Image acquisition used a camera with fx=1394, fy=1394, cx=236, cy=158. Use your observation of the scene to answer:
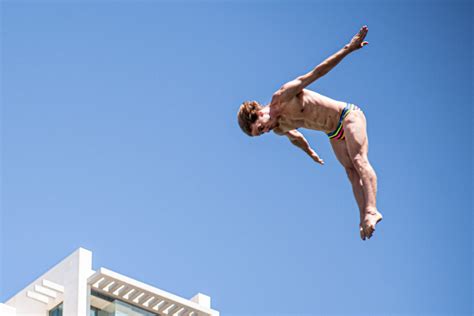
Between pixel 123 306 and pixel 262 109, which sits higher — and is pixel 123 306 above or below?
above

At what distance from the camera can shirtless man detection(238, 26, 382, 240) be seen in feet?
52.0

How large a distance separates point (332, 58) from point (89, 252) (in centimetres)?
2471

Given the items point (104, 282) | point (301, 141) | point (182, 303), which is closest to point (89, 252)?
point (104, 282)

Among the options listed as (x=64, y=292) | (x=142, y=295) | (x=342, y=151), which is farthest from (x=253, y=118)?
(x=142, y=295)

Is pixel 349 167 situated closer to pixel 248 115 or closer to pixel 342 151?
pixel 342 151

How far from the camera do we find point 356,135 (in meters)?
16.1

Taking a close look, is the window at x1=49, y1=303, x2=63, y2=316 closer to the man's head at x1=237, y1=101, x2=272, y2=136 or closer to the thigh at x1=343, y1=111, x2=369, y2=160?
the man's head at x1=237, y1=101, x2=272, y2=136

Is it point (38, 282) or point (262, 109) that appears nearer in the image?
point (262, 109)

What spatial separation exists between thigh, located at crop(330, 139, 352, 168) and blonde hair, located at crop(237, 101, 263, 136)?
3.32 ft

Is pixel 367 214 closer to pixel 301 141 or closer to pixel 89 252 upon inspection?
pixel 301 141

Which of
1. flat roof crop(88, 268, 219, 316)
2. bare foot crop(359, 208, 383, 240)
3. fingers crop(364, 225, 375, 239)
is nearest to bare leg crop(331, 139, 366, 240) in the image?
bare foot crop(359, 208, 383, 240)

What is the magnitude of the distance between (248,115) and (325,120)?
917mm

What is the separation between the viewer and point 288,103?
53.0 feet

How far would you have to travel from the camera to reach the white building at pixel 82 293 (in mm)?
38688
